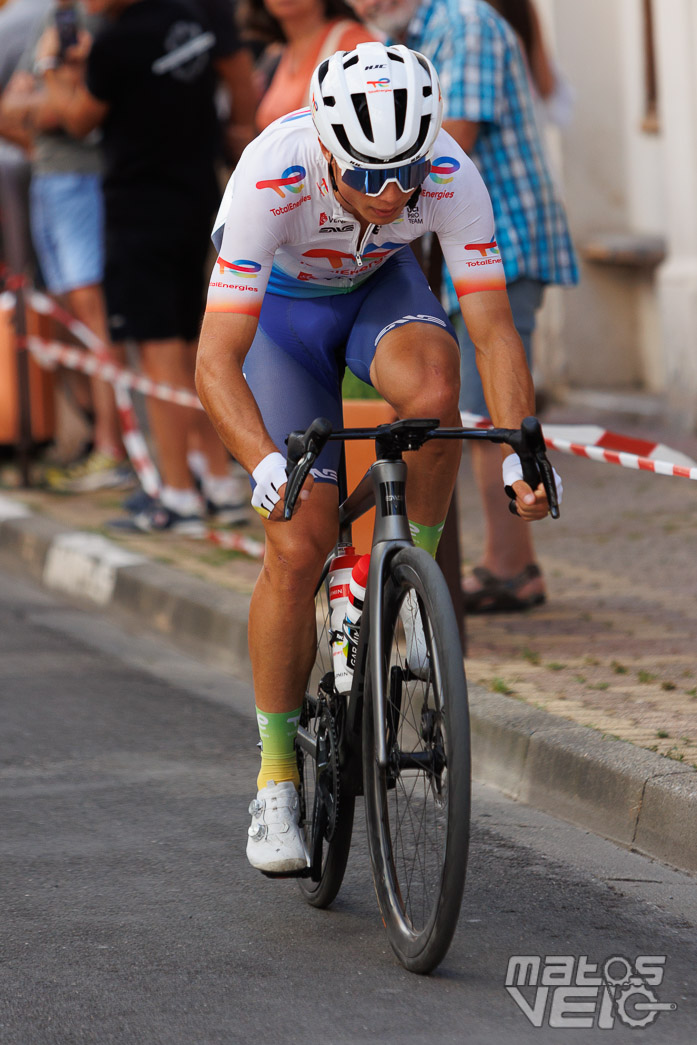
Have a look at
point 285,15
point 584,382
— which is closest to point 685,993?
point 285,15

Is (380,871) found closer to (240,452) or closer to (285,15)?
(240,452)

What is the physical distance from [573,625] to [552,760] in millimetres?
1501

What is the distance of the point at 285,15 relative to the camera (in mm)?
6715

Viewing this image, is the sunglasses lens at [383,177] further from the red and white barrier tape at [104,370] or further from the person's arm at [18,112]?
the person's arm at [18,112]

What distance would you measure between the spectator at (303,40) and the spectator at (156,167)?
97 centimetres

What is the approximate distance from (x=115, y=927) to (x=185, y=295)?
4.73 metres

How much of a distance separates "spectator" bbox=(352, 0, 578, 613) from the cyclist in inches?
80.8

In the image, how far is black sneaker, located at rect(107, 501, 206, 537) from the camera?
8266mm

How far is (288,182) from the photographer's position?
12.2ft

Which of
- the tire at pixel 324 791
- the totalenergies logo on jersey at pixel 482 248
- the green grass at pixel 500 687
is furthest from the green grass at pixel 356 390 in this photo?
the totalenergies logo on jersey at pixel 482 248

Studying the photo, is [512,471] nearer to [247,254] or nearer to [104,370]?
[247,254]

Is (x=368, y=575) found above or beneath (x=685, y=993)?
above

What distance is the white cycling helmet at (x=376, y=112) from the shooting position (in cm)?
350

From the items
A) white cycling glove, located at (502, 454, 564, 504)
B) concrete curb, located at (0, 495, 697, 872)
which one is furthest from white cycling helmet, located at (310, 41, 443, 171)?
concrete curb, located at (0, 495, 697, 872)
